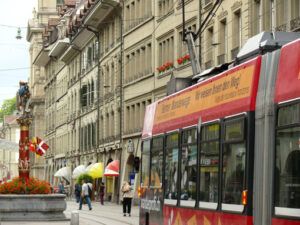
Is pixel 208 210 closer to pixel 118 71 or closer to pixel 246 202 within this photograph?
pixel 246 202

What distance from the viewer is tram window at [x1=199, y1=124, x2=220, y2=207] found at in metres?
13.2

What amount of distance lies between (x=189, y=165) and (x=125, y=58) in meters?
42.2

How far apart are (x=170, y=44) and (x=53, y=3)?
265ft

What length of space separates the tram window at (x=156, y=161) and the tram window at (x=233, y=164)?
509 centimetres

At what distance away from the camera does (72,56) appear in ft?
268

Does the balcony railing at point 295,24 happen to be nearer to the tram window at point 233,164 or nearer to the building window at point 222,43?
the building window at point 222,43

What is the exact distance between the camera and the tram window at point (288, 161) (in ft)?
33.2

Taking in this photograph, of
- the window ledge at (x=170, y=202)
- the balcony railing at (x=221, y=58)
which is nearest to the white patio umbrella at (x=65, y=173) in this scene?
the balcony railing at (x=221, y=58)

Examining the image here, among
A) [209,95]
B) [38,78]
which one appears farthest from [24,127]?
[38,78]

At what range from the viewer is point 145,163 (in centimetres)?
1961

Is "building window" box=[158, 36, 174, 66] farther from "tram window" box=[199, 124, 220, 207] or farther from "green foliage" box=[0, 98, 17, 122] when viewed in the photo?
"green foliage" box=[0, 98, 17, 122]

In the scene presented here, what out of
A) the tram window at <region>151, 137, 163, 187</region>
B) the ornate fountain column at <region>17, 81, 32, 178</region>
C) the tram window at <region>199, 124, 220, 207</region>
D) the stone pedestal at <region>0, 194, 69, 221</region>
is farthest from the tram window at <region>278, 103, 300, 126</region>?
the ornate fountain column at <region>17, 81, 32, 178</region>

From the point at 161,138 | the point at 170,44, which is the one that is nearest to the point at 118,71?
the point at 170,44

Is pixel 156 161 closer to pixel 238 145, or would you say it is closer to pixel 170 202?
pixel 170 202
